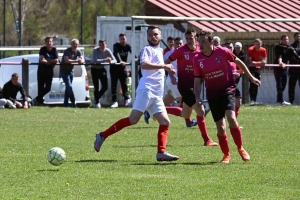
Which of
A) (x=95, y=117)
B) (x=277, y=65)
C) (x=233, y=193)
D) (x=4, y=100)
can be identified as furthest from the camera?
(x=277, y=65)

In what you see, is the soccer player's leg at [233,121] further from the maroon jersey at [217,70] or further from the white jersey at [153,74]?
the white jersey at [153,74]

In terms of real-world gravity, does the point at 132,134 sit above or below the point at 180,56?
below

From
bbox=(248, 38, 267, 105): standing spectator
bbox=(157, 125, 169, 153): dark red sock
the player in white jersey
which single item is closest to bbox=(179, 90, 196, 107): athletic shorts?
the player in white jersey

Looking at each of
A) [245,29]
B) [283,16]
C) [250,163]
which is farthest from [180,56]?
[283,16]

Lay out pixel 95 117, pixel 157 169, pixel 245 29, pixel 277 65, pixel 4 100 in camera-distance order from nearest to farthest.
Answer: pixel 157 169 < pixel 95 117 < pixel 4 100 < pixel 277 65 < pixel 245 29

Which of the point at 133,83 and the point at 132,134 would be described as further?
the point at 133,83

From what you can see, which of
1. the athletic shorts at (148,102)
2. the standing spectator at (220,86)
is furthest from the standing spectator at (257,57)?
the standing spectator at (220,86)

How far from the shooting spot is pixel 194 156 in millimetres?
12047

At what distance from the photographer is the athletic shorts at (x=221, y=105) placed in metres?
11.2

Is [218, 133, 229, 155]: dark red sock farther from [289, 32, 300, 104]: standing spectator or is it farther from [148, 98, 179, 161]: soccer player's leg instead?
[289, 32, 300, 104]: standing spectator

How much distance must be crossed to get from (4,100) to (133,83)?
144 inches

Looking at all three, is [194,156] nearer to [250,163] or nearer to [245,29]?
[250,163]

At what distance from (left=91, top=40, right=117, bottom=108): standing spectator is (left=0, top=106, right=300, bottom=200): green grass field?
19.5ft

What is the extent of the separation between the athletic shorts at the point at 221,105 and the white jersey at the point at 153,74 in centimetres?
85
